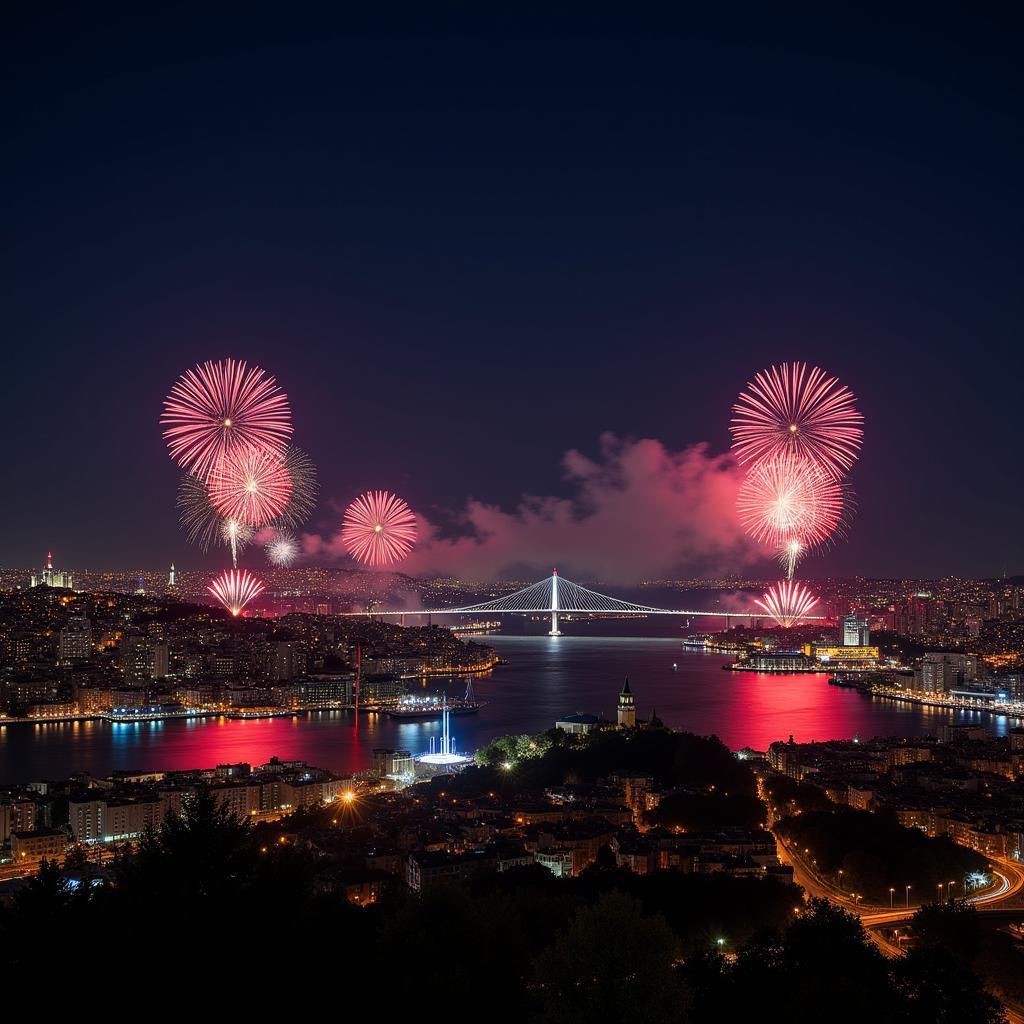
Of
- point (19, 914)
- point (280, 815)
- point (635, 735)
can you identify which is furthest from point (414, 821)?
point (19, 914)

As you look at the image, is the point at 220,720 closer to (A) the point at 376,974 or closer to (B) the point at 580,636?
(A) the point at 376,974

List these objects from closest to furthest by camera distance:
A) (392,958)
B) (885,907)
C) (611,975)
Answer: (611,975) < (392,958) < (885,907)

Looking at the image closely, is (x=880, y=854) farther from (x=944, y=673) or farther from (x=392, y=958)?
(x=944, y=673)

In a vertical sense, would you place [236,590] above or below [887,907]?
above

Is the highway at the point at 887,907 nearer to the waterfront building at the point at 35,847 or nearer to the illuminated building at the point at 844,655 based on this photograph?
the waterfront building at the point at 35,847

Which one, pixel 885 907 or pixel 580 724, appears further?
pixel 580 724

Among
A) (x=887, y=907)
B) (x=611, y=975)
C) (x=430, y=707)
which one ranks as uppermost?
(x=611, y=975)

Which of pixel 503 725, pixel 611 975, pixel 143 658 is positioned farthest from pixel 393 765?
pixel 143 658
